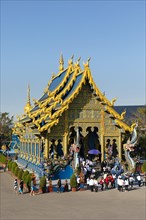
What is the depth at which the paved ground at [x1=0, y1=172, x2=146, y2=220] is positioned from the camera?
15.9 m

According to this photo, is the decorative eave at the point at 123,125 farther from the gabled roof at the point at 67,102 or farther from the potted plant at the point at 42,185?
the potted plant at the point at 42,185

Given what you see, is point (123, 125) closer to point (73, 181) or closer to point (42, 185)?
point (73, 181)

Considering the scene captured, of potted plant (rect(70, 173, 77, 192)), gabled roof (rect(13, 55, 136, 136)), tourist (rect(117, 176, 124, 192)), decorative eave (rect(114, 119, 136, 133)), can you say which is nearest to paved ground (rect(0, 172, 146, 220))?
tourist (rect(117, 176, 124, 192))

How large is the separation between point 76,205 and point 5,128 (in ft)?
140

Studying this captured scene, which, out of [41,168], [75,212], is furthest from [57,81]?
[75,212]

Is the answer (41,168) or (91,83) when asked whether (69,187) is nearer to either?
(41,168)

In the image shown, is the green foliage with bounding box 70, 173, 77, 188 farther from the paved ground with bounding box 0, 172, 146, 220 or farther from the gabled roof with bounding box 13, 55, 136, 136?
the gabled roof with bounding box 13, 55, 136, 136

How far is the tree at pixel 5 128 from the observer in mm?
57834

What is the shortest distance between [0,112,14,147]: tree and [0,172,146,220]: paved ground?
3573 cm

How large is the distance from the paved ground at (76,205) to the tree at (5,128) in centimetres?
3573

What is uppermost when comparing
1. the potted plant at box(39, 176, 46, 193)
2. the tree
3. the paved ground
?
the tree

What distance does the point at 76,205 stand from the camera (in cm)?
1823

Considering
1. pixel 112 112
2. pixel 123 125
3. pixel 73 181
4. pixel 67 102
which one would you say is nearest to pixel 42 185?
pixel 73 181

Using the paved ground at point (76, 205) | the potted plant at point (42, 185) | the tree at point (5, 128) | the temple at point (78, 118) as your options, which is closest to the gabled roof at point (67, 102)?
the temple at point (78, 118)
